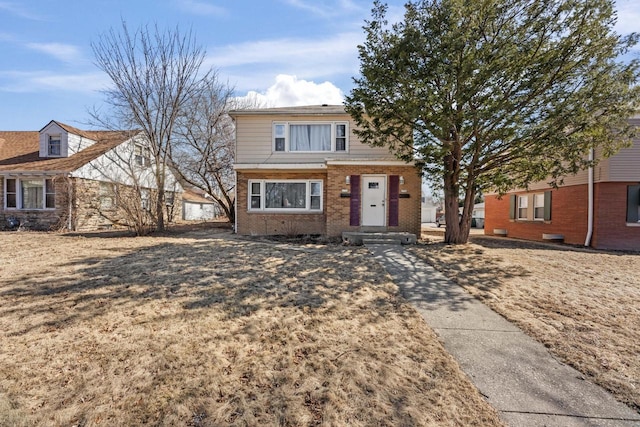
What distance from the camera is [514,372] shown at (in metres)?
3.16

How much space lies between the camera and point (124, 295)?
16.3 ft

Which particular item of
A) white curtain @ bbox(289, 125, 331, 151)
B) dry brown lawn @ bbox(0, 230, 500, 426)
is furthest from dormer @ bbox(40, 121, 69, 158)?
dry brown lawn @ bbox(0, 230, 500, 426)

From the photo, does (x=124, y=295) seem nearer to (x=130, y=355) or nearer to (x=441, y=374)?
(x=130, y=355)

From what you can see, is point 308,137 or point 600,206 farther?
point 308,137

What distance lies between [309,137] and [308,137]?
5 cm

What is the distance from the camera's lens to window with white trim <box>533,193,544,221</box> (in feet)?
51.3

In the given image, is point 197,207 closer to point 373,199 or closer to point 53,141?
point 53,141

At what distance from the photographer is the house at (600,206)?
11789mm

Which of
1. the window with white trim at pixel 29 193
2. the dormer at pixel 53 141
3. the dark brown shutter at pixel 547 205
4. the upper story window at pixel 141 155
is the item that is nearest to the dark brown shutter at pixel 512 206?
the dark brown shutter at pixel 547 205

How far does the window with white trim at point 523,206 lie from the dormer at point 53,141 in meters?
26.0

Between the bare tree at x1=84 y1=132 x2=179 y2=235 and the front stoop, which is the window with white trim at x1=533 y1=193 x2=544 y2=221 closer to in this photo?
the front stoop

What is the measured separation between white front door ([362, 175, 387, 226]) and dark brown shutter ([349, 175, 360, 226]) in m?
0.22

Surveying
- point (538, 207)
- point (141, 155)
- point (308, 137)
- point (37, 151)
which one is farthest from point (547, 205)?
point (37, 151)

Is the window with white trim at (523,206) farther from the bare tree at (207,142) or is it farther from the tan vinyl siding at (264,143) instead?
the bare tree at (207,142)
